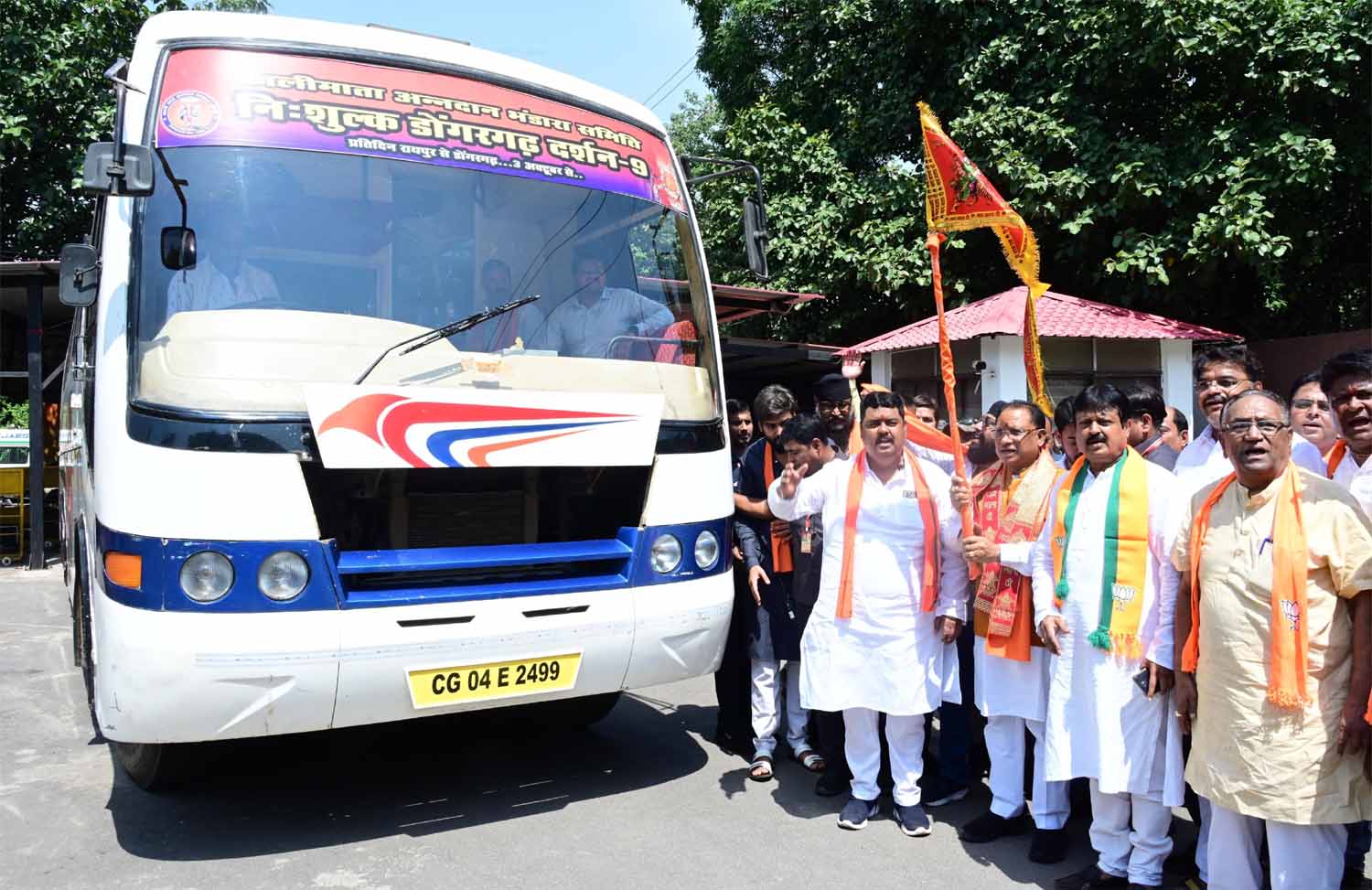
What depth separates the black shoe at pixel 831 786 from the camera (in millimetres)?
4441

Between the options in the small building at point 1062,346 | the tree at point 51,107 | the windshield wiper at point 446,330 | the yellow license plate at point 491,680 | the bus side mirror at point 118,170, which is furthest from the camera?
the tree at point 51,107

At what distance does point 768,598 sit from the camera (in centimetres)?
491

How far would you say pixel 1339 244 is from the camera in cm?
1253

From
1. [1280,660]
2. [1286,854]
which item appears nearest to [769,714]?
[1286,854]

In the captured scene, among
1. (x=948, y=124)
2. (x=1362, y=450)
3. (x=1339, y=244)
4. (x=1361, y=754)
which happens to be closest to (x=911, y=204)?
(x=948, y=124)

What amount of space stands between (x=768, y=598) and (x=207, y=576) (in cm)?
251

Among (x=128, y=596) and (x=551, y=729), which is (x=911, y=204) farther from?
(x=128, y=596)

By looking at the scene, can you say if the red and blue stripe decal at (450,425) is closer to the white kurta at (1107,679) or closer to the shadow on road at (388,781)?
the shadow on road at (388,781)

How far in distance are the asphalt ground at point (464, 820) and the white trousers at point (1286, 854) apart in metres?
0.68

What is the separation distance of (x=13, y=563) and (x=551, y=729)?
11.3m

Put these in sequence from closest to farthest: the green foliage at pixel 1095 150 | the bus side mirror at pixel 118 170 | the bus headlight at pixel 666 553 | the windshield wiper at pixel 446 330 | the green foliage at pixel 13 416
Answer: the bus side mirror at pixel 118 170 → the windshield wiper at pixel 446 330 → the bus headlight at pixel 666 553 → the green foliage at pixel 1095 150 → the green foliage at pixel 13 416

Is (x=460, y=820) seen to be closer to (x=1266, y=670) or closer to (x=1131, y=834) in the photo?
(x=1131, y=834)

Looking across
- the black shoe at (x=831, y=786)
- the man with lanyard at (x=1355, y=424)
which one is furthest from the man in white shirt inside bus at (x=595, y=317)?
the man with lanyard at (x=1355, y=424)

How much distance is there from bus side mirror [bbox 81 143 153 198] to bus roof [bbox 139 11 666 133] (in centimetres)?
63
